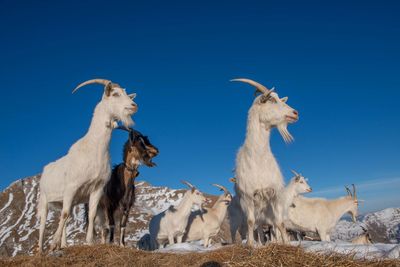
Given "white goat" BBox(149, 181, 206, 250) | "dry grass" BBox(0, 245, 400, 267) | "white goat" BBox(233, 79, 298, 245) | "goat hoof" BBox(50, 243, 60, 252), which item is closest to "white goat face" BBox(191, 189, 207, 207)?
"white goat" BBox(149, 181, 206, 250)

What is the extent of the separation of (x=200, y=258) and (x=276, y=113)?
13.4ft

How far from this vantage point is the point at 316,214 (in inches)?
708

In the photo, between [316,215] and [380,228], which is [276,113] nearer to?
[316,215]

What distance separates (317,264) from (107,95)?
22.5 feet

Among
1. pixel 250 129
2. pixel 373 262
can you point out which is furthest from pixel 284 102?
pixel 373 262

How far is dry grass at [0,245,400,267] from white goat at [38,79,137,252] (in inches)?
50.2

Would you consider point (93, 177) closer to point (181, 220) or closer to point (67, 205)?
point (67, 205)

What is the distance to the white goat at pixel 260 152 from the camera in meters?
8.55

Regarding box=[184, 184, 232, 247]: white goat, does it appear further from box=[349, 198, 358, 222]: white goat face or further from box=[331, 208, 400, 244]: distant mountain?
box=[331, 208, 400, 244]: distant mountain

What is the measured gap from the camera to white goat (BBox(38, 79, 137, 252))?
8594 millimetres

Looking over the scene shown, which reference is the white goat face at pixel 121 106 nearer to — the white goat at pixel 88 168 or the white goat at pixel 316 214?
the white goat at pixel 88 168

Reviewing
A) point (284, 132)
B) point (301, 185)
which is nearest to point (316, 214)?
point (301, 185)

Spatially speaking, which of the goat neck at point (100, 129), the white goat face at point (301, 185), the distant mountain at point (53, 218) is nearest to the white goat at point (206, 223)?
the white goat face at point (301, 185)

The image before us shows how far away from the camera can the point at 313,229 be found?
697 inches
